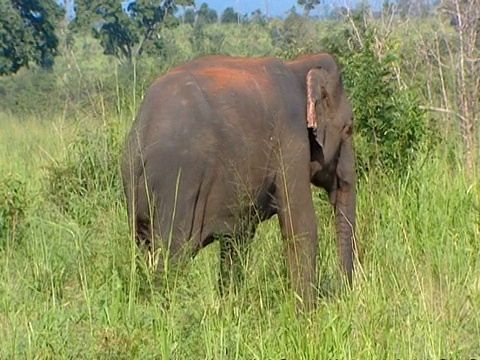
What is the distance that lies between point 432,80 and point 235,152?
13.9ft

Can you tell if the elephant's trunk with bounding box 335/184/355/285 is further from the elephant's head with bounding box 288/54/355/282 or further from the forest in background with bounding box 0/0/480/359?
the forest in background with bounding box 0/0/480/359

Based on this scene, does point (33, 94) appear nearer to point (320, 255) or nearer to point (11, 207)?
point (11, 207)

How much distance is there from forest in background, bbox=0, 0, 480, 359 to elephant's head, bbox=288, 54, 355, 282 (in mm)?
181

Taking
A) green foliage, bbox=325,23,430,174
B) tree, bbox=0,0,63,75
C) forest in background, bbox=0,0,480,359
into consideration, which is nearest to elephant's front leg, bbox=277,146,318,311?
forest in background, bbox=0,0,480,359

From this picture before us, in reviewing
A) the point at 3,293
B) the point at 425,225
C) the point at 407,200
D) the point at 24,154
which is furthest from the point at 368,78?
the point at 24,154

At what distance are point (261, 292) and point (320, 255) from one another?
1.10 m

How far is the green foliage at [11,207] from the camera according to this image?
577 cm

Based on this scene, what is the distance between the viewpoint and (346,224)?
5.86m

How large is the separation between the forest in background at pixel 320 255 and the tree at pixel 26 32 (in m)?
11.4

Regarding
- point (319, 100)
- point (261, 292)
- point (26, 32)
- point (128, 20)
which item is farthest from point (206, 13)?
point (261, 292)

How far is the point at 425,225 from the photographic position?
5.58m

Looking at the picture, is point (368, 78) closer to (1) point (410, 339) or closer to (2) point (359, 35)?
(2) point (359, 35)

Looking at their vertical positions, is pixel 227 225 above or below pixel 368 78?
below

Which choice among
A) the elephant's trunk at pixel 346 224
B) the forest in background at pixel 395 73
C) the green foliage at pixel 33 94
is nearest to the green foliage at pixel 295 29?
the forest in background at pixel 395 73
